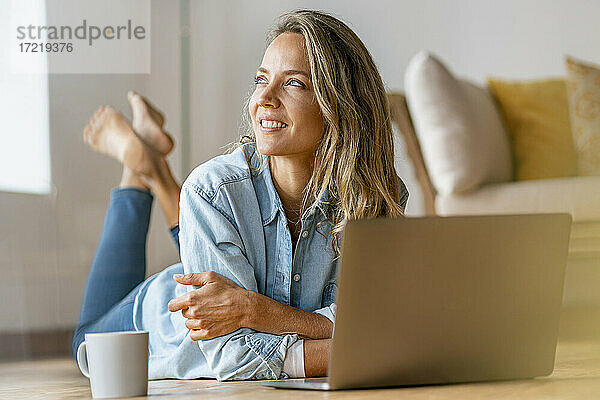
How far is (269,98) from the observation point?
1.06m

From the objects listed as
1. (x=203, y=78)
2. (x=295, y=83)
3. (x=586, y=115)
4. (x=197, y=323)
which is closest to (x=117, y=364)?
(x=197, y=323)

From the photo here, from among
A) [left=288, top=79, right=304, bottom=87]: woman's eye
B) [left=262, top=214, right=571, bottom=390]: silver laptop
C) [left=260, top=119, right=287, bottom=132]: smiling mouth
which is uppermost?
[left=288, top=79, right=304, bottom=87]: woman's eye

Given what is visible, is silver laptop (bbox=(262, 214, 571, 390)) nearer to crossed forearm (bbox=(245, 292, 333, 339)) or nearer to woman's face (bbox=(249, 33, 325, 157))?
crossed forearm (bbox=(245, 292, 333, 339))

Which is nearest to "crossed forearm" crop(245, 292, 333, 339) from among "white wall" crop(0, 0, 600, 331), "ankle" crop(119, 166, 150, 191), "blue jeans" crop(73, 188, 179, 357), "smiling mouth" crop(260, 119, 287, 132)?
"smiling mouth" crop(260, 119, 287, 132)

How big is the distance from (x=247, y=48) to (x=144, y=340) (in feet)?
5.78

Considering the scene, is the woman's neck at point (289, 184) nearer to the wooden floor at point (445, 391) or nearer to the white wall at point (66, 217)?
the wooden floor at point (445, 391)

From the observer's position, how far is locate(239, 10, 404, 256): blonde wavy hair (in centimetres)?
107

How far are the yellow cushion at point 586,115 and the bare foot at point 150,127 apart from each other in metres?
1.17

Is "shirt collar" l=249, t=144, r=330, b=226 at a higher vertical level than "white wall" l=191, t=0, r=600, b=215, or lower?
lower

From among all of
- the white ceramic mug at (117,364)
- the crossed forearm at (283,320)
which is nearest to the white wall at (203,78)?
the crossed forearm at (283,320)

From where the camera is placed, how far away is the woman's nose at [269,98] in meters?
1.06

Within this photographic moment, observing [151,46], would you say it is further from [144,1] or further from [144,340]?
[144,340]

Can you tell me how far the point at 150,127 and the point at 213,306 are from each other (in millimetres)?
875

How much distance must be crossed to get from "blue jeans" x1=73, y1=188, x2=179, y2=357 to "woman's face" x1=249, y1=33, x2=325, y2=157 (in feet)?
1.84
